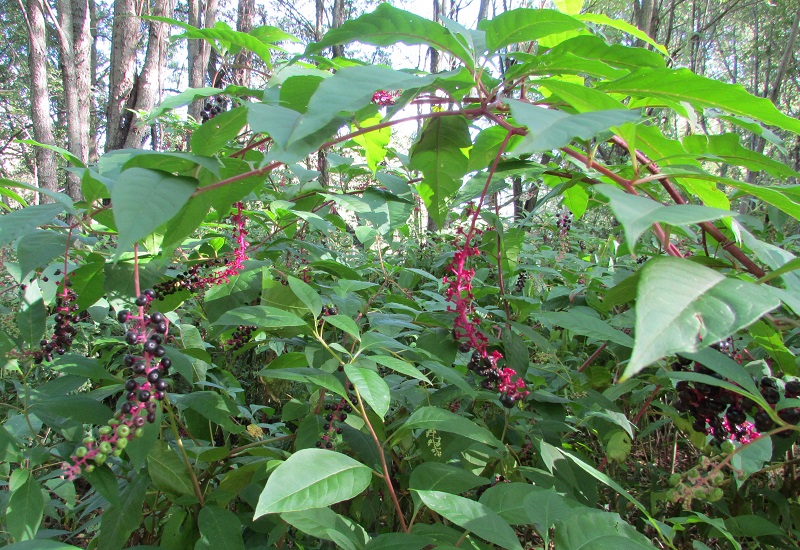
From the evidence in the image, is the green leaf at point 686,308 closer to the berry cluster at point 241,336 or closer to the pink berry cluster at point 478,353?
the pink berry cluster at point 478,353

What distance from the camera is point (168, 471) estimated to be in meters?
Answer: 1.18

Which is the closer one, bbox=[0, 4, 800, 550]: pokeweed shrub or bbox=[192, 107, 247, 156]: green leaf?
bbox=[0, 4, 800, 550]: pokeweed shrub

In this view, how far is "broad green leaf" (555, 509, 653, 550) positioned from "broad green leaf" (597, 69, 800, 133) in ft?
2.25

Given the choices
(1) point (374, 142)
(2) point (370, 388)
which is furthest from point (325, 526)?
(1) point (374, 142)

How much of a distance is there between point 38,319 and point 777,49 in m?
20.1

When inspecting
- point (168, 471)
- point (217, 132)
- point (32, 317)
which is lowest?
point (168, 471)

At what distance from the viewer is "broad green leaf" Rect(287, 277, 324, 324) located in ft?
3.68

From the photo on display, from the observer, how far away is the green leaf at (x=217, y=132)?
89 cm

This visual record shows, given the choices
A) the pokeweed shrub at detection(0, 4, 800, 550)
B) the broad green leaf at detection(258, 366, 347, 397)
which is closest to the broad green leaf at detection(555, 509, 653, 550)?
the pokeweed shrub at detection(0, 4, 800, 550)

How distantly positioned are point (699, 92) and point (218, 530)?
4.18 ft

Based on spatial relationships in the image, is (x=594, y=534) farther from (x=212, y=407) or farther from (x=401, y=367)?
(x=212, y=407)

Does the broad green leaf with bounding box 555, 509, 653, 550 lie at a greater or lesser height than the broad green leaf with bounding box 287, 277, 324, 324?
lesser

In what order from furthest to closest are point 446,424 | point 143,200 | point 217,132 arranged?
point 446,424 → point 217,132 → point 143,200

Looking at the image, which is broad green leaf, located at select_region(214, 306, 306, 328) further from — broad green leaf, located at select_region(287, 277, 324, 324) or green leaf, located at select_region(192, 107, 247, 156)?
green leaf, located at select_region(192, 107, 247, 156)
